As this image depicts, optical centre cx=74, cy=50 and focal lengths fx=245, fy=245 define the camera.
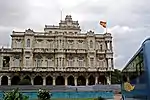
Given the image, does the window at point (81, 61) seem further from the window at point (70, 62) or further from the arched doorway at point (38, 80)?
the arched doorway at point (38, 80)

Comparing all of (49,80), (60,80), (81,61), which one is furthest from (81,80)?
(49,80)

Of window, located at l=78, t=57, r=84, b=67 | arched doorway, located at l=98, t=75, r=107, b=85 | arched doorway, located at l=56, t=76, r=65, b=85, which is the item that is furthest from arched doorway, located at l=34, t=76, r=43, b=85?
arched doorway, located at l=98, t=75, r=107, b=85

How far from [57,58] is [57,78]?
515cm

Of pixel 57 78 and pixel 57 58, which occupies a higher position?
pixel 57 58

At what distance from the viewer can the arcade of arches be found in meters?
61.3

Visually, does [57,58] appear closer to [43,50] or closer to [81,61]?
[43,50]

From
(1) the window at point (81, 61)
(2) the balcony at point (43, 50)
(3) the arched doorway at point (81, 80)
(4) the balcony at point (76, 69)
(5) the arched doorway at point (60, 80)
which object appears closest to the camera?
(4) the balcony at point (76, 69)

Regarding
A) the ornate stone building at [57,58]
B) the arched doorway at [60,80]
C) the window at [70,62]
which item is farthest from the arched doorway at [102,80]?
the arched doorway at [60,80]

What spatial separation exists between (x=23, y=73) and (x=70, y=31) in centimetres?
1743

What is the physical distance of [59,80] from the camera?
209 feet

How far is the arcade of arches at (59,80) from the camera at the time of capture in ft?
201

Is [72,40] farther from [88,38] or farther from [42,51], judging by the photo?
[42,51]

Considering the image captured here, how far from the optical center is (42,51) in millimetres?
64125

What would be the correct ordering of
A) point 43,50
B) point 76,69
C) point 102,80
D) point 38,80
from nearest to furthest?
point 76,69
point 38,80
point 43,50
point 102,80
